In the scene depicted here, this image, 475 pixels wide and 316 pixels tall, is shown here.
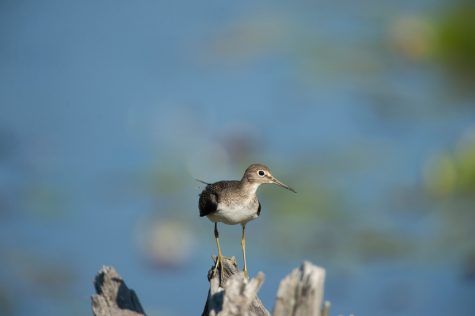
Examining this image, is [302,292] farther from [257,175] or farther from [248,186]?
[257,175]

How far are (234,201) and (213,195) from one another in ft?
0.81

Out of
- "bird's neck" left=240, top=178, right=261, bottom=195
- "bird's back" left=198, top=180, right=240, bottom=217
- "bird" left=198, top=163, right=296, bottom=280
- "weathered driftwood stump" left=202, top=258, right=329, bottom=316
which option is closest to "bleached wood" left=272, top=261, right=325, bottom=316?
"weathered driftwood stump" left=202, top=258, right=329, bottom=316

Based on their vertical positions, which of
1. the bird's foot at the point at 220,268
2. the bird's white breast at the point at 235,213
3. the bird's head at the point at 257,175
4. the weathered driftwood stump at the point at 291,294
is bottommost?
the weathered driftwood stump at the point at 291,294

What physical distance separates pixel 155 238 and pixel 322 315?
5.76 metres

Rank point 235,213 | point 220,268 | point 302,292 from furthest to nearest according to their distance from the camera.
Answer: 1. point 235,213
2. point 220,268
3. point 302,292

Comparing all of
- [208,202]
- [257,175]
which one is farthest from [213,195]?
[257,175]

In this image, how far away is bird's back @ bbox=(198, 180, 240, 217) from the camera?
6.09m

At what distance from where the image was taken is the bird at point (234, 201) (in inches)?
235

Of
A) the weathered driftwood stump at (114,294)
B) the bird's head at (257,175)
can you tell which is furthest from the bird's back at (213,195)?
the weathered driftwood stump at (114,294)

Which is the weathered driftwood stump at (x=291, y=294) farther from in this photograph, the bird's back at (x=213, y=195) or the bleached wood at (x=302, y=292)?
the bird's back at (x=213, y=195)

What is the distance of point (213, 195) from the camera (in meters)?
6.19

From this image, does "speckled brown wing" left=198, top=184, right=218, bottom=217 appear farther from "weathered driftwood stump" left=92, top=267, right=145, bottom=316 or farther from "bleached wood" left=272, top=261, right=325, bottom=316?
"bleached wood" left=272, top=261, right=325, bottom=316

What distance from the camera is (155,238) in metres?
9.52

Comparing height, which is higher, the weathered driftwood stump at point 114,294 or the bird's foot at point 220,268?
the bird's foot at point 220,268
